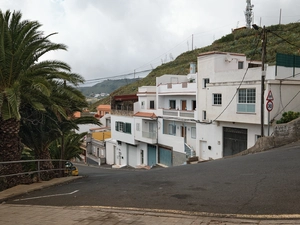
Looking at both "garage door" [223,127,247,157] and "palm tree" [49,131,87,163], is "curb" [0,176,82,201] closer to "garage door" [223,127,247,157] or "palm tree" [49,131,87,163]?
"palm tree" [49,131,87,163]

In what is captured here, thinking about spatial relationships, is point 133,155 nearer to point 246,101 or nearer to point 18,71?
point 246,101

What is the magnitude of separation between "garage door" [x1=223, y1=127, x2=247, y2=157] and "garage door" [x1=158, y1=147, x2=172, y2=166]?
8.03 m

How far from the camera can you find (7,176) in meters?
11.5

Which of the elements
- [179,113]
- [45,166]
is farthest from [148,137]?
[45,166]

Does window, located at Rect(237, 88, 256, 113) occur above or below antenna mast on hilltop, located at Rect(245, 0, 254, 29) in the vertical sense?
below

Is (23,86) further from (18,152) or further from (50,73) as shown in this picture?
(18,152)

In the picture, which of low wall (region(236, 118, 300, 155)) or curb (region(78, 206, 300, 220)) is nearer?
curb (region(78, 206, 300, 220))

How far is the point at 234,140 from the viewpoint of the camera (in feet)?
83.0

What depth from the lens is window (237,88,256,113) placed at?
22.7m

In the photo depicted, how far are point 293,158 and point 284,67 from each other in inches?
427

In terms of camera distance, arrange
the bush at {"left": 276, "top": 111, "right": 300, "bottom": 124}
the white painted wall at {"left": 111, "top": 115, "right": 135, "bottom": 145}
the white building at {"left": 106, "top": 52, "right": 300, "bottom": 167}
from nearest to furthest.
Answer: the bush at {"left": 276, "top": 111, "right": 300, "bottom": 124} < the white building at {"left": 106, "top": 52, "right": 300, "bottom": 167} < the white painted wall at {"left": 111, "top": 115, "right": 135, "bottom": 145}

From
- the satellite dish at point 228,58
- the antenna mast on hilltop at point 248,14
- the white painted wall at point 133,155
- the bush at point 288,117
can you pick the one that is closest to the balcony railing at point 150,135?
the white painted wall at point 133,155

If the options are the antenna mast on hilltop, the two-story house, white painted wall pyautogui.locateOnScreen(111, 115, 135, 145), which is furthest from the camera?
the antenna mast on hilltop

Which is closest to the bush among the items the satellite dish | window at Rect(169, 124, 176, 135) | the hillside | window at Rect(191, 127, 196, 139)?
the satellite dish
